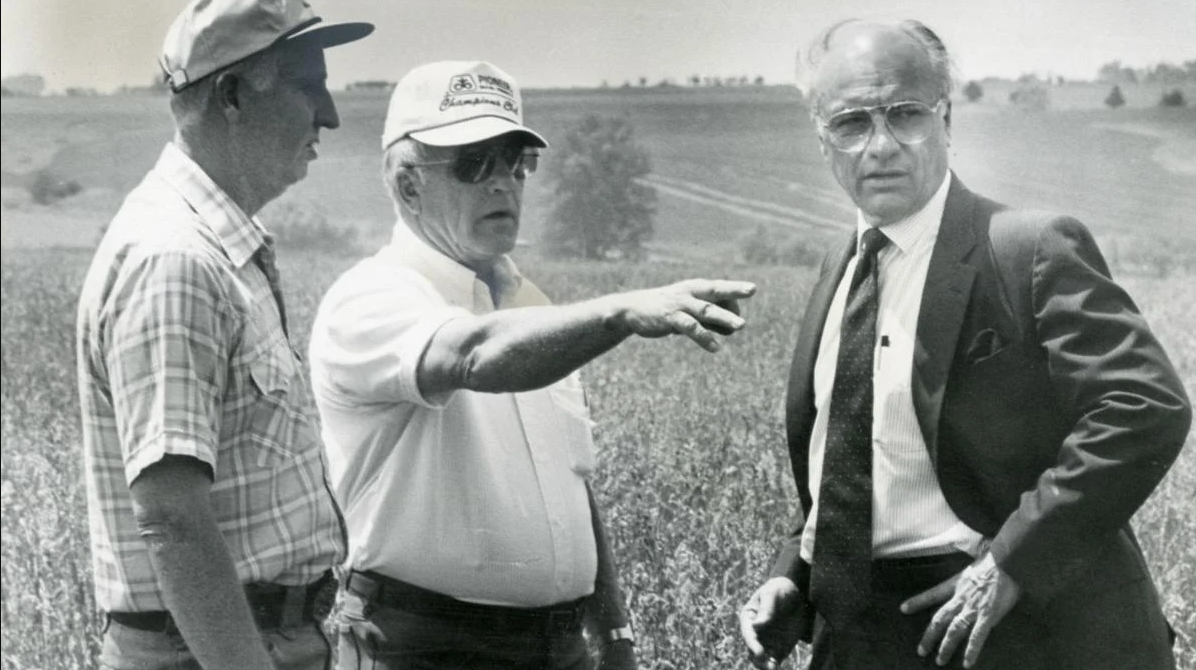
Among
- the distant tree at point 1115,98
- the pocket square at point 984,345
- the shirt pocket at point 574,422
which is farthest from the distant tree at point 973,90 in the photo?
the shirt pocket at point 574,422

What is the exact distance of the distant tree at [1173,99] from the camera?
2502 mm

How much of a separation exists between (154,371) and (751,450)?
1675mm

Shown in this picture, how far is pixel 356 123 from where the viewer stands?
374cm

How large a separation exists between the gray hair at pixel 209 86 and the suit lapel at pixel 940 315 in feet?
3.77

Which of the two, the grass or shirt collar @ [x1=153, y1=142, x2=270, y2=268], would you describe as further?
the grass

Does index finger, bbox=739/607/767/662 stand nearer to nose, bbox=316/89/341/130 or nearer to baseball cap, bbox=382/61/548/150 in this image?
baseball cap, bbox=382/61/548/150

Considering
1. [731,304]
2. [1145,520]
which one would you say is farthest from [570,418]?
[1145,520]

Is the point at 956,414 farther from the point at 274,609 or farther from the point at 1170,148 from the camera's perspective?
the point at 274,609

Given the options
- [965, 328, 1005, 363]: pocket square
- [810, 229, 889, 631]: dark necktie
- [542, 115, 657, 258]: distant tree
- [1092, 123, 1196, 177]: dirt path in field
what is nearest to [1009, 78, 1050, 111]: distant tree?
[1092, 123, 1196, 177]: dirt path in field

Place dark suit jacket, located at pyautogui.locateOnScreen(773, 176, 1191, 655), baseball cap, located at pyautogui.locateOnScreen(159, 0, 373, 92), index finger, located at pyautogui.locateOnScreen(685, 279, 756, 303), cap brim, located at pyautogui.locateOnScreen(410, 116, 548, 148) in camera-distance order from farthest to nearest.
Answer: cap brim, located at pyautogui.locateOnScreen(410, 116, 548, 148) → baseball cap, located at pyautogui.locateOnScreen(159, 0, 373, 92) → dark suit jacket, located at pyautogui.locateOnScreen(773, 176, 1191, 655) → index finger, located at pyautogui.locateOnScreen(685, 279, 756, 303)

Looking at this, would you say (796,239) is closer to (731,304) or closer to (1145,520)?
(1145,520)

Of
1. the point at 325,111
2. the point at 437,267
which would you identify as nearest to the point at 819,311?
the point at 437,267

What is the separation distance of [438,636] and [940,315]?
1.03 metres

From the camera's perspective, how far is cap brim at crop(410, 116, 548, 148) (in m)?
2.35
